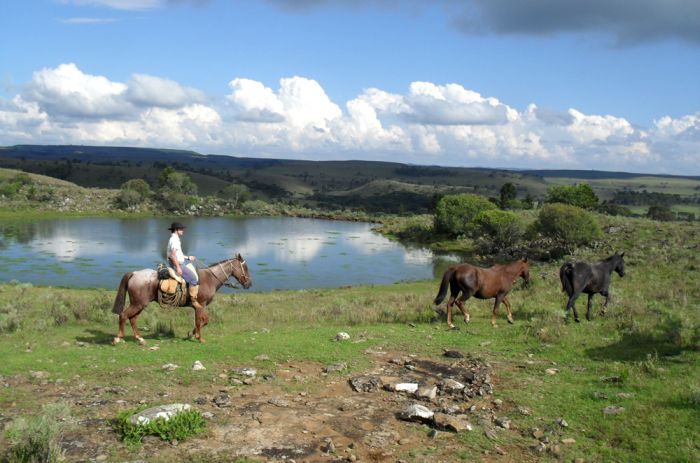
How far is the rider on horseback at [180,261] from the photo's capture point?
37.3ft

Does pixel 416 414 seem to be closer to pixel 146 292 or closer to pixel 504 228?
pixel 146 292

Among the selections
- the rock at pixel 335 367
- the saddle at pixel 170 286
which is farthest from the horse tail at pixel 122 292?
the rock at pixel 335 367

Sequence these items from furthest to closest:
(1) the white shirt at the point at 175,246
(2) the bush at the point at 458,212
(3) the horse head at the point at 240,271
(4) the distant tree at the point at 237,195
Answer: (4) the distant tree at the point at 237,195 → (2) the bush at the point at 458,212 → (3) the horse head at the point at 240,271 → (1) the white shirt at the point at 175,246

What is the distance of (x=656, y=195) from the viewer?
165 meters

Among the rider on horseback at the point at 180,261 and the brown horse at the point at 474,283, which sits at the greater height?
the rider on horseback at the point at 180,261

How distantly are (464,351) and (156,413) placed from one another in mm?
7011

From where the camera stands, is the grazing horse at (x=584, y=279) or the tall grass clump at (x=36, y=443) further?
the grazing horse at (x=584, y=279)

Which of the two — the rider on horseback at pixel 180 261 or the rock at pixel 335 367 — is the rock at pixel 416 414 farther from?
the rider on horseback at pixel 180 261

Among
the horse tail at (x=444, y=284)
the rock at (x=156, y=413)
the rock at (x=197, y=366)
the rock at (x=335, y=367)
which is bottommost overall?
the rock at (x=335, y=367)

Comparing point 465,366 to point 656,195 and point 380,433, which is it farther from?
point 656,195

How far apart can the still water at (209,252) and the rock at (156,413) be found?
2531cm

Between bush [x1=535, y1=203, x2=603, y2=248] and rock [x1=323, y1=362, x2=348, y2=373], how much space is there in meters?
40.7

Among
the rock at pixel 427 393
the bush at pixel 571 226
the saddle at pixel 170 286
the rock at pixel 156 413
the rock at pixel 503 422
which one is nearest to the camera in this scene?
the rock at pixel 156 413

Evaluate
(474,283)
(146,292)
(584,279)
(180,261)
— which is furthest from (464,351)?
(146,292)
